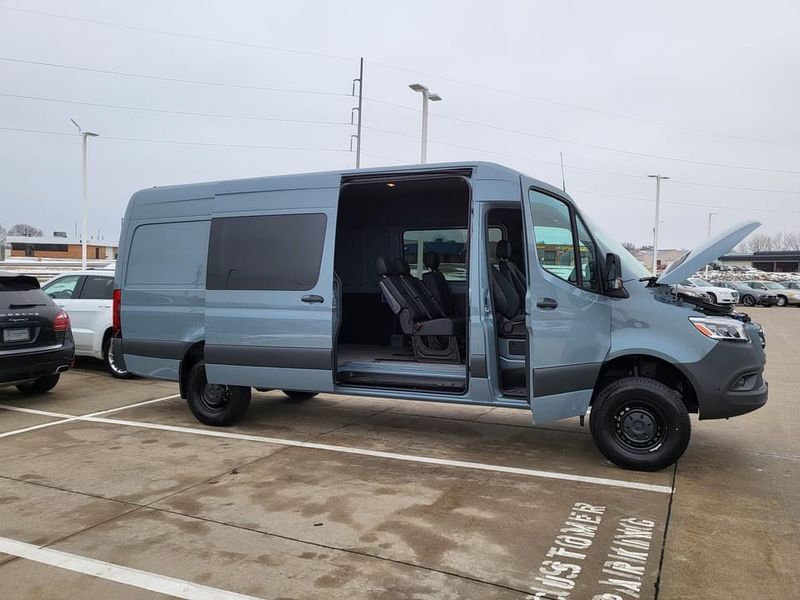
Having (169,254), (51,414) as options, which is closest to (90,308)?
(51,414)

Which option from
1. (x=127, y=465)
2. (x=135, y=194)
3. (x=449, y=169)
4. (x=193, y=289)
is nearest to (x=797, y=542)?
(x=449, y=169)

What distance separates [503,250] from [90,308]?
22.6 ft

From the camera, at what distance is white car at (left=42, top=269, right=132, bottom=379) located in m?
9.97

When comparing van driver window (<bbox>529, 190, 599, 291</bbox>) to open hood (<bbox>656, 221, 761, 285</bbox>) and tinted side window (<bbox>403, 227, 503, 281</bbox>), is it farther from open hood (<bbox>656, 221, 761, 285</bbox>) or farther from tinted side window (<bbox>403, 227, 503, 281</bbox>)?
tinted side window (<bbox>403, 227, 503, 281</bbox>)

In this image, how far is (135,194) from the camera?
718cm

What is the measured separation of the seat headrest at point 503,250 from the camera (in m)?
6.70

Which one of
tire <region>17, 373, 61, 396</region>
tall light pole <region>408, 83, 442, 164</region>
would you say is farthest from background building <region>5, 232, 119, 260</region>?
tire <region>17, 373, 61, 396</region>

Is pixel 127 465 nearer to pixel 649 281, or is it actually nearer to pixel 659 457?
pixel 659 457

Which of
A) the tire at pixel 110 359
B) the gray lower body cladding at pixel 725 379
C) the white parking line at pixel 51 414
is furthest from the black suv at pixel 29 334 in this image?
the gray lower body cladding at pixel 725 379

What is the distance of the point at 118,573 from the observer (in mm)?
3434

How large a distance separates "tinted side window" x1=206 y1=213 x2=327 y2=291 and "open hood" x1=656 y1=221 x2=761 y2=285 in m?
3.15

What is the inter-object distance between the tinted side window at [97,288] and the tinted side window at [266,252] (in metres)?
4.58

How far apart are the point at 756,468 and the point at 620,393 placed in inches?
55.8

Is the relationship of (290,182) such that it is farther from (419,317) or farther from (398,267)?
(419,317)
